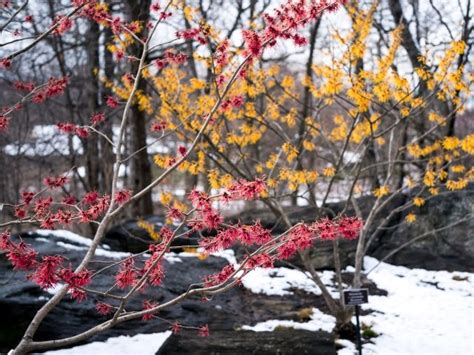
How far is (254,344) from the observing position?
5875 millimetres

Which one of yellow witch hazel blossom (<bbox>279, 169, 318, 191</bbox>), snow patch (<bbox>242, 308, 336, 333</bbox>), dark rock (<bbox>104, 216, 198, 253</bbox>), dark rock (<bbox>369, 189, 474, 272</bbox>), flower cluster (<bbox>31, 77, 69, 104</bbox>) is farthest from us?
dark rock (<bbox>104, 216, 198, 253</bbox>)

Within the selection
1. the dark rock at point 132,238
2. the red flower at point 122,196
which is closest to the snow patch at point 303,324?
the red flower at point 122,196

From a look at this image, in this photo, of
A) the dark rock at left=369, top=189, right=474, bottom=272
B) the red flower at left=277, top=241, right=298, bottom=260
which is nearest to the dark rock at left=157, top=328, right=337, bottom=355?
the red flower at left=277, top=241, right=298, bottom=260

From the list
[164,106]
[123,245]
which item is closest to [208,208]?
[164,106]

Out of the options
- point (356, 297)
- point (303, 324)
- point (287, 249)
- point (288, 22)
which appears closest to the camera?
point (287, 249)

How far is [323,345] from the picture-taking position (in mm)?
5781

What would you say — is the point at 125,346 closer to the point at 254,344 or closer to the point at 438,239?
the point at 254,344

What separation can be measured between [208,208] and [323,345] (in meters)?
3.61

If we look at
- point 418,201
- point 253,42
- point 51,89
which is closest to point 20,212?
point 51,89

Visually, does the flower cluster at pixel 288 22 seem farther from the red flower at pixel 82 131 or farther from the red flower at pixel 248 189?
the red flower at pixel 82 131

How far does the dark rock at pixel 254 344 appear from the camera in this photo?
5633 millimetres

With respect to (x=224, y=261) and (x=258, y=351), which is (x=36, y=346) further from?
(x=224, y=261)

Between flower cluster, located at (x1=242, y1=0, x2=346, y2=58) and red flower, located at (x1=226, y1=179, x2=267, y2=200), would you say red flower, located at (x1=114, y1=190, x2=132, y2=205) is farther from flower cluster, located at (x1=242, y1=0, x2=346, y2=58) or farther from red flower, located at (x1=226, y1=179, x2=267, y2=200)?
flower cluster, located at (x1=242, y1=0, x2=346, y2=58)

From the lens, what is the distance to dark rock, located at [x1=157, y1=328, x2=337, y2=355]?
18.5ft
